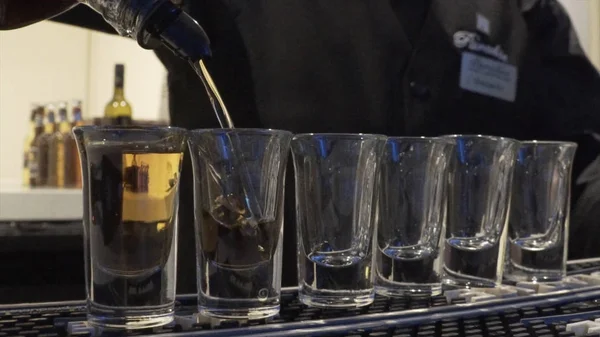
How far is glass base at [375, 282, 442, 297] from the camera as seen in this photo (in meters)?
0.52

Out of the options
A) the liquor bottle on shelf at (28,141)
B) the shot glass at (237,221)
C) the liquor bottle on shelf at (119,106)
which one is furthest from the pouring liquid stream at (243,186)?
the liquor bottle on shelf at (28,141)

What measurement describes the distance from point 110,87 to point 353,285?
222 cm

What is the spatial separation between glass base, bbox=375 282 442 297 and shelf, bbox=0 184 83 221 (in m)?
1.26

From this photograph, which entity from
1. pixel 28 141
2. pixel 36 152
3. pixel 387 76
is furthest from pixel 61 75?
pixel 387 76

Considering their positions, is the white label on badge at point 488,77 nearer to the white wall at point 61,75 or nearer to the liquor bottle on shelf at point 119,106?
the liquor bottle on shelf at point 119,106

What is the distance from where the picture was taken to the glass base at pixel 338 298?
48cm

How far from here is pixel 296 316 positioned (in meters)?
0.45

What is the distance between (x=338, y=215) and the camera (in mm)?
476

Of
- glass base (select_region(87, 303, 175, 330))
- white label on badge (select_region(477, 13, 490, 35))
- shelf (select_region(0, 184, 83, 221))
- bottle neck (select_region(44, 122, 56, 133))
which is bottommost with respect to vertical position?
shelf (select_region(0, 184, 83, 221))

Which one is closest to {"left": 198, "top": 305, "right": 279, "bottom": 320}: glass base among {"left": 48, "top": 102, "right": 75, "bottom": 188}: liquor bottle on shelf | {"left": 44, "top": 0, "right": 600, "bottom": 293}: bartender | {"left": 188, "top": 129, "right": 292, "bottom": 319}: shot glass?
{"left": 188, "top": 129, "right": 292, "bottom": 319}: shot glass

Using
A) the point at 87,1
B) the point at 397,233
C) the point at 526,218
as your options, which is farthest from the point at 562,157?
the point at 87,1

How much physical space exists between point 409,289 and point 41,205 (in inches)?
52.9

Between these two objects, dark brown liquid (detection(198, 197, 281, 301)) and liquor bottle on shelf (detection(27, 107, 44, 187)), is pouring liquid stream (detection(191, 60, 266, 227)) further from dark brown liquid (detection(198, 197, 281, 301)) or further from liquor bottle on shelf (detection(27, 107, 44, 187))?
liquor bottle on shelf (detection(27, 107, 44, 187))

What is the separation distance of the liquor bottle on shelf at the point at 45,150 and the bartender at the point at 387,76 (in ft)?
3.57
